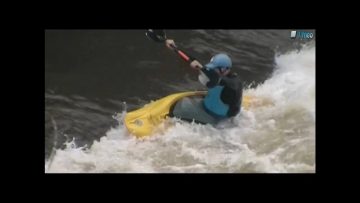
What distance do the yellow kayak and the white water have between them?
4.4 inches

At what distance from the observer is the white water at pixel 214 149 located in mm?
6500

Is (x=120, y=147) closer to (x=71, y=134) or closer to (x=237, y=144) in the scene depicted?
(x=71, y=134)

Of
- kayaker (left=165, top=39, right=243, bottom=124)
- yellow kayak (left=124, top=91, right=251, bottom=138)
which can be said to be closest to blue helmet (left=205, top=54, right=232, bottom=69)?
kayaker (left=165, top=39, right=243, bottom=124)

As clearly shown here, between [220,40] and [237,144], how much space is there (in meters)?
3.65

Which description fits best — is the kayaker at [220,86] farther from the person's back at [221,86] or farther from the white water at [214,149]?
the white water at [214,149]

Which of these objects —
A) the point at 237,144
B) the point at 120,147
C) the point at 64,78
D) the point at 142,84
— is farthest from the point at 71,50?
the point at 237,144

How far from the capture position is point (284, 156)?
6.79 m

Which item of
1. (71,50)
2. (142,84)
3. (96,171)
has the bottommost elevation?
(96,171)

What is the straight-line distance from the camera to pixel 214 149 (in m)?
6.83

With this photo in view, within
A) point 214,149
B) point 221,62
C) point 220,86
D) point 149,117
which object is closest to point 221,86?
point 220,86

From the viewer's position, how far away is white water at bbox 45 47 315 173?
650 cm

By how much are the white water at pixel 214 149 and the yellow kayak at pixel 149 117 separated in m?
0.11

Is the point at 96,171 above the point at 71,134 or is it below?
below

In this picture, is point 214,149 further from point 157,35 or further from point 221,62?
point 157,35
